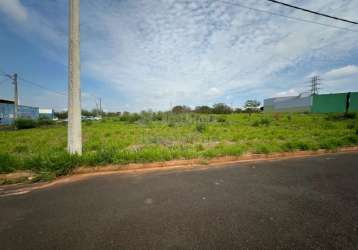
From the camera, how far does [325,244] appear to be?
65.7 inches

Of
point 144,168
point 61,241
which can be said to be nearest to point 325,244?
point 61,241

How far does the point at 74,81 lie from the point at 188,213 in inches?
167

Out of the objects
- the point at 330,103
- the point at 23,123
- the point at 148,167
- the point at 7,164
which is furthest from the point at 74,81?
the point at 330,103

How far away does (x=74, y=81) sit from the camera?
4234 millimetres

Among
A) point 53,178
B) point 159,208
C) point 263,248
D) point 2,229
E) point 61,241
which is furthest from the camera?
point 53,178

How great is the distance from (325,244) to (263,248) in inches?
26.3

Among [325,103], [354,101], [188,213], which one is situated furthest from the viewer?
[325,103]

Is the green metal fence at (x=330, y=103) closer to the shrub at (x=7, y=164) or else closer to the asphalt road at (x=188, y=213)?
the asphalt road at (x=188, y=213)

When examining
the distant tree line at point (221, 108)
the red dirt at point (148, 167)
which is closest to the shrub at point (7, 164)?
the red dirt at point (148, 167)

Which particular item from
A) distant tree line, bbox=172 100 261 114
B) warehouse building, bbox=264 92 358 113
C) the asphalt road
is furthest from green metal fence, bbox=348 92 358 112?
the asphalt road

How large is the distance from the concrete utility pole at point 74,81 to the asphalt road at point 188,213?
140 cm

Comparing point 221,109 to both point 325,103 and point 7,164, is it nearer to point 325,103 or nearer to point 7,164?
point 325,103

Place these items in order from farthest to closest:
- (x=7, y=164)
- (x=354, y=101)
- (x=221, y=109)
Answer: (x=221, y=109) < (x=354, y=101) < (x=7, y=164)

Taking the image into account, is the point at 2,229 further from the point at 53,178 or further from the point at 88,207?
the point at 53,178
